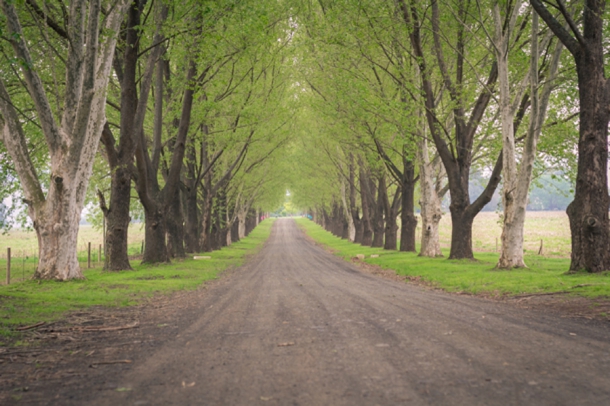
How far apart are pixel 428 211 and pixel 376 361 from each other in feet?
65.0

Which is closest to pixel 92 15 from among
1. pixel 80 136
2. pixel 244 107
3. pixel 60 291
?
pixel 80 136

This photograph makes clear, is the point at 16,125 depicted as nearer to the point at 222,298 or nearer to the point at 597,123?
the point at 222,298

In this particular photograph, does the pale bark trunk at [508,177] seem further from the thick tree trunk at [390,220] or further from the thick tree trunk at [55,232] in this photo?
the thick tree trunk at [390,220]

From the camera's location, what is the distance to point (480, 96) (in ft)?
65.5

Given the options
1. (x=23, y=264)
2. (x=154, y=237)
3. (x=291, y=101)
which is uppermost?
(x=291, y=101)

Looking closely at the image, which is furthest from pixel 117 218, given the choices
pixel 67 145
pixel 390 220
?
pixel 390 220

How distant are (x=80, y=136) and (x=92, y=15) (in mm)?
3343

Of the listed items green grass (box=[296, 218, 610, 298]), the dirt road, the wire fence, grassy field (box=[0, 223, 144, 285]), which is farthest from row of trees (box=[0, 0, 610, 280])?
the dirt road

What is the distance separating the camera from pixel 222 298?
11.3 metres

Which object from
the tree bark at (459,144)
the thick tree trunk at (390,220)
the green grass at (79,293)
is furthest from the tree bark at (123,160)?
the thick tree trunk at (390,220)

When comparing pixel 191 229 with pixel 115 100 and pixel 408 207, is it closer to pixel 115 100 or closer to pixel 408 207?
pixel 115 100

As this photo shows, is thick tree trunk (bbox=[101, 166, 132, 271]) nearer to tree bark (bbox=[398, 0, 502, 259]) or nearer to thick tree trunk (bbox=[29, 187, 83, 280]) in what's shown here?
thick tree trunk (bbox=[29, 187, 83, 280])

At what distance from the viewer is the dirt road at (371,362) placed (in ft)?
13.3

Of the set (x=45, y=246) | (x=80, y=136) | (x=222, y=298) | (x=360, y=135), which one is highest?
(x=360, y=135)
